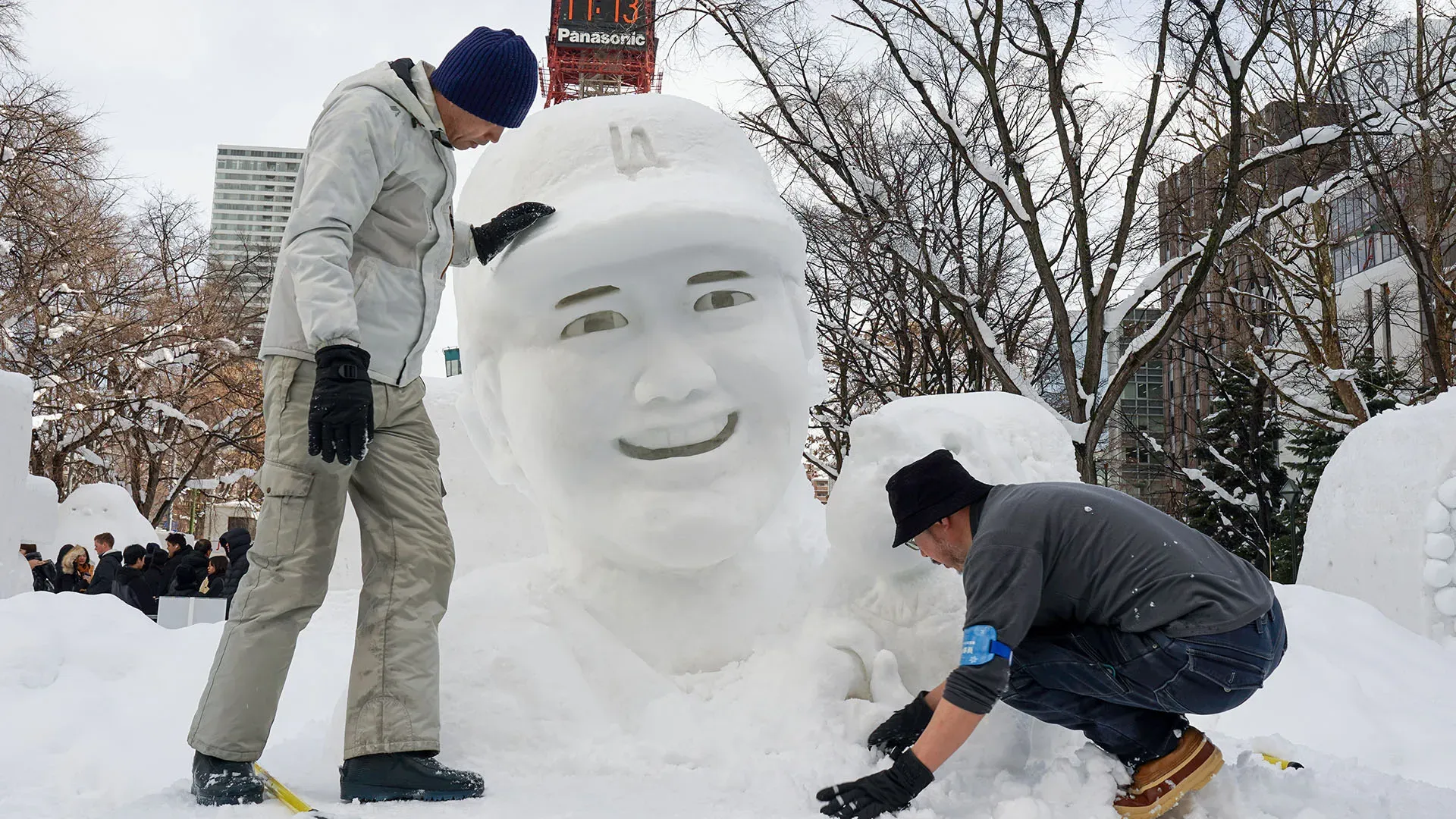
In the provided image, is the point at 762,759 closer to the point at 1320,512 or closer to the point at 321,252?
the point at 321,252

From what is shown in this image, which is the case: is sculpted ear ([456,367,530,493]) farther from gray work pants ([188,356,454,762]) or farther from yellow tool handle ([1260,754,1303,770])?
yellow tool handle ([1260,754,1303,770])

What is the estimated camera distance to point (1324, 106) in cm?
1079

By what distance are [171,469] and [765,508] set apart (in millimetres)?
24107

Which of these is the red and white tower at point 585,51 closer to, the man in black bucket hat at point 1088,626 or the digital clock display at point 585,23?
the digital clock display at point 585,23

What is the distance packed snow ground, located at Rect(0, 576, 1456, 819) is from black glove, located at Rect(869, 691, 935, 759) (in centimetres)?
7

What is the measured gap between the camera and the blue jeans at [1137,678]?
243cm

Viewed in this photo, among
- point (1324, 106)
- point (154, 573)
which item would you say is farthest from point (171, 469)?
point (1324, 106)

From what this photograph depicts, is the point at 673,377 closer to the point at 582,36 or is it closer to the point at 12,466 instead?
the point at 12,466

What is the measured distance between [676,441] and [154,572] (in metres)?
7.00

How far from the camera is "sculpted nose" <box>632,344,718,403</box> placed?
3025 mm

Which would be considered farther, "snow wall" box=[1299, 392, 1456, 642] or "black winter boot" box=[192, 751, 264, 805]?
"snow wall" box=[1299, 392, 1456, 642]

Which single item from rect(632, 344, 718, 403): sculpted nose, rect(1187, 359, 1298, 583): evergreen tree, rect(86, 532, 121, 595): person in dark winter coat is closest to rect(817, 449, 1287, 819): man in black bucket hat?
rect(632, 344, 718, 403): sculpted nose

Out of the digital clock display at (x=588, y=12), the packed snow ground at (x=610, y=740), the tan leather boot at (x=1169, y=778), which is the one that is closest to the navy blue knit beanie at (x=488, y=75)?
the packed snow ground at (x=610, y=740)

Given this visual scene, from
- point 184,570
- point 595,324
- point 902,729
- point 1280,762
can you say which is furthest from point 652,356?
point 184,570
